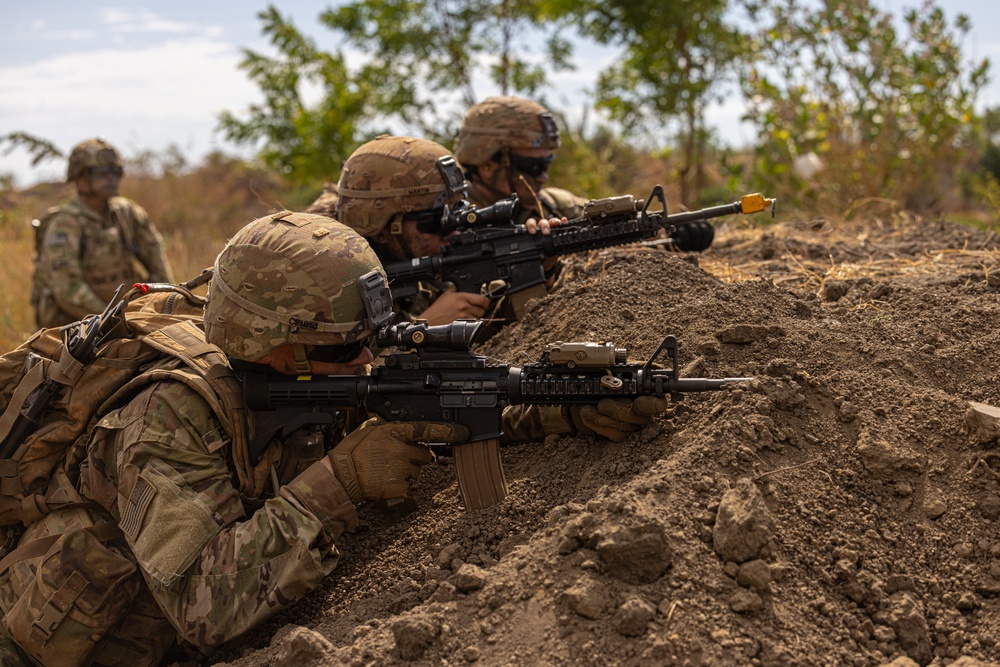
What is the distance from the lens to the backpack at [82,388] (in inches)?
134

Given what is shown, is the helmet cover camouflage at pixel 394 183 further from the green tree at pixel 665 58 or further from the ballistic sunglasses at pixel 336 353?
the green tree at pixel 665 58

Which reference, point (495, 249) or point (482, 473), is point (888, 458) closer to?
point (482, 473)

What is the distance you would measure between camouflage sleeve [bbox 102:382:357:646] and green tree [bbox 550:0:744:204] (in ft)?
27.7

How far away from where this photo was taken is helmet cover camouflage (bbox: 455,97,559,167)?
638 cm

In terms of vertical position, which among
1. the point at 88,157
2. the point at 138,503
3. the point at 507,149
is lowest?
the point at 138,503

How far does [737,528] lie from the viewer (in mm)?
2883

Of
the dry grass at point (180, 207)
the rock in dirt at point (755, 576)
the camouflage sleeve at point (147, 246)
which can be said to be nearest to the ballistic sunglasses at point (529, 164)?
the rock in dirt at point (755, 576)

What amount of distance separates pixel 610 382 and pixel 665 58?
9157mm

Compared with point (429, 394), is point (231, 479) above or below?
below

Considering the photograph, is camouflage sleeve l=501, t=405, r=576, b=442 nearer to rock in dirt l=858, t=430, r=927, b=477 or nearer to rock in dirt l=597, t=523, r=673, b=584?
rock in dirt l=597, t=523, r=673, b=584

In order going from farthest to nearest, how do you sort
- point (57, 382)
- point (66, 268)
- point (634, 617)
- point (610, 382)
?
point (66, 268) < point (57, 382) < point (610, 382) < point (634, 617)

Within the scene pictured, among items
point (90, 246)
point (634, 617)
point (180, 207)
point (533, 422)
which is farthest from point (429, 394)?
point (180, 207)

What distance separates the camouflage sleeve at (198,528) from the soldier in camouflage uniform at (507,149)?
3.48 meters

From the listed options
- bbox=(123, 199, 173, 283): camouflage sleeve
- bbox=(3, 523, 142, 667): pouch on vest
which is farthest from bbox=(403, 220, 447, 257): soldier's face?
bbox=(123, 199, 173, 283): camouflage sleeve
